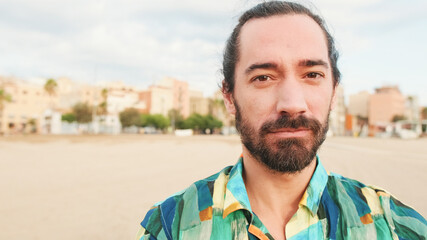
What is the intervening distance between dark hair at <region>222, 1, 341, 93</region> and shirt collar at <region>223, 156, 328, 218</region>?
50 centimetres

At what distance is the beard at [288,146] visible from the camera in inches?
53.1

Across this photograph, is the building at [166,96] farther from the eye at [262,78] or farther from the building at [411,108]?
the eye at [262,78]

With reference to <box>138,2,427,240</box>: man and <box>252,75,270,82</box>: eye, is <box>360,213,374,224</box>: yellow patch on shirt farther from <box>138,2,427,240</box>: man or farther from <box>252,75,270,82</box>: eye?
<box>252,75,270,82</box>: eye

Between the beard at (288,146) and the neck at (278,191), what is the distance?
0.17 feet

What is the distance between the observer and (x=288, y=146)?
1.36m

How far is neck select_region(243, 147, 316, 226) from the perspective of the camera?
4.65 feet

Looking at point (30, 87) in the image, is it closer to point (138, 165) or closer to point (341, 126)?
point (138, 165)

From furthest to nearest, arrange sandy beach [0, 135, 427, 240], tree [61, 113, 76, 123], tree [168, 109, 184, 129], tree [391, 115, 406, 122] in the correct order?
tree [391, 115, 406, 122], tree [168, 109, 184, 129], tree [61, 113, 76, 123], sandy beach [0, 135, 427, 240]


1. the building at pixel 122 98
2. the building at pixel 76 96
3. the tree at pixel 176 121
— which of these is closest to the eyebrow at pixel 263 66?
the tree at pixel 176 121

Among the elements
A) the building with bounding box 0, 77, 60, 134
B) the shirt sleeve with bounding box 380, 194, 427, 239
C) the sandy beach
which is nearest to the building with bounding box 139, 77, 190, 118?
the building with bounding box 0, 77, 60, 134

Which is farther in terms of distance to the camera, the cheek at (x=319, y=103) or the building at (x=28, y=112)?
the building at (x=28, y=112)

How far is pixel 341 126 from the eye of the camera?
96.2 m

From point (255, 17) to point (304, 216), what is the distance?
0.99 meters

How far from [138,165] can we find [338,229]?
45.1 feet
